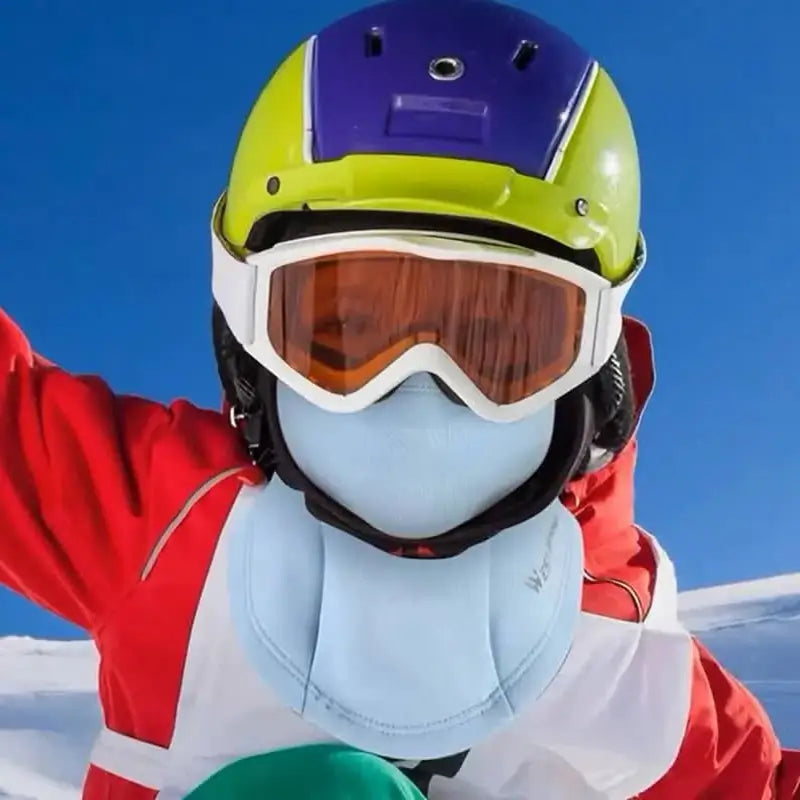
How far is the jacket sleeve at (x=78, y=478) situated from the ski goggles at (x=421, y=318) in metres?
0.14

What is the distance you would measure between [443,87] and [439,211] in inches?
3.5

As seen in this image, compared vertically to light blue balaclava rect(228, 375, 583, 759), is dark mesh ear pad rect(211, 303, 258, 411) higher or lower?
higher

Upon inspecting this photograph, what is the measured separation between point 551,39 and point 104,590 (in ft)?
1.53

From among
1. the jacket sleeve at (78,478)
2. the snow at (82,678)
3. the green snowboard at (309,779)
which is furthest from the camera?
the snow at (82,678)

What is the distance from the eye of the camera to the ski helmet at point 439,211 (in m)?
0.80

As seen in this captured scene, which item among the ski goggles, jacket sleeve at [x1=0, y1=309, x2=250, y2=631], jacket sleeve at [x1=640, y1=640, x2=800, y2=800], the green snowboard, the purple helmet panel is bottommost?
jacket sleeve at [x1=640, y1=640, x2=800, y2=800]

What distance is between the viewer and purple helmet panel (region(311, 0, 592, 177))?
814 millimetres

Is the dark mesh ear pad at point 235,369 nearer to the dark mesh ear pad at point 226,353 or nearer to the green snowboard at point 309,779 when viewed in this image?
the dark mesh ear pad at point 226,353

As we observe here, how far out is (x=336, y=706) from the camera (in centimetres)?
89

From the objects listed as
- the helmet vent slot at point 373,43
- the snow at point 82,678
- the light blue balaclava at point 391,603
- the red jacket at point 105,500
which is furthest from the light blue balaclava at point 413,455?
the snow at point 82,678

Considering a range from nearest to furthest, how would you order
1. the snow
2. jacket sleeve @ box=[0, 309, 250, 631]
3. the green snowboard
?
the green snowboard < jacket sleeve @ box=[0, 309, 250, 631] < the snow

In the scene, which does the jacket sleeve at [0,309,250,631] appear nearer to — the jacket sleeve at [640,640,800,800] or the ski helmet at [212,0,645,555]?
the ski helmet at [212,0,645,555]

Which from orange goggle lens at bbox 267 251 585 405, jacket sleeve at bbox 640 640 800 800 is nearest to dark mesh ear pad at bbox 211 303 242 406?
orange goggle lens at bbox 267 251 585 405

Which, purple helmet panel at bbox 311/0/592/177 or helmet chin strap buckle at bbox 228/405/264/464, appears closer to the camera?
purple helmet panel at bbox 311/0/592/177
